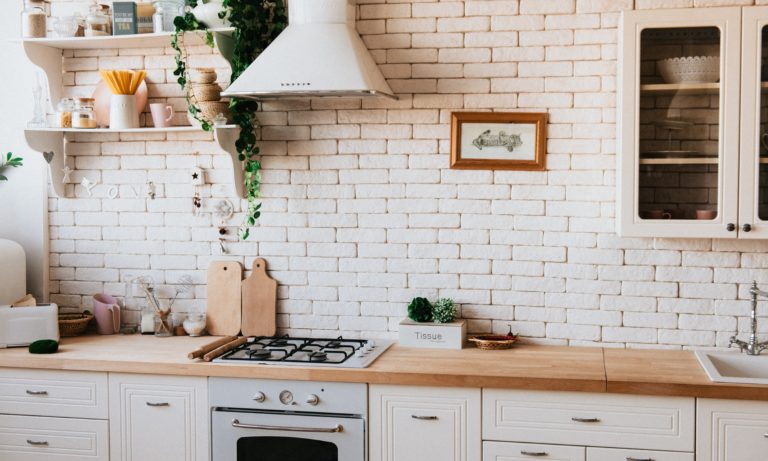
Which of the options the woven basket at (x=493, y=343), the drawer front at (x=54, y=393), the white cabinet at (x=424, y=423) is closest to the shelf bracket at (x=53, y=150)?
the drawer front at (x=54, y=393)

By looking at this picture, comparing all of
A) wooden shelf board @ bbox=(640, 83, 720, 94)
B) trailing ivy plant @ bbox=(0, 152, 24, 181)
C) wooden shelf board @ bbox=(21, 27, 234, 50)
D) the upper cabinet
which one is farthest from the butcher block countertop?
wooden shelf board @ bbox=(21, 27, 234, 50)

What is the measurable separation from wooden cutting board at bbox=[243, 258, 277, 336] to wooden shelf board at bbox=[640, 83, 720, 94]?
184cm

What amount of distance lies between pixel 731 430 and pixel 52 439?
2.68 metres

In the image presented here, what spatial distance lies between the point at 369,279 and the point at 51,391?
1428 mm

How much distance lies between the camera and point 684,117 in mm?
3258

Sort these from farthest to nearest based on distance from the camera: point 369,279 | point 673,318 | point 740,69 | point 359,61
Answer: point 369,279 → point 673,318 → point 359,61 → point 740,69

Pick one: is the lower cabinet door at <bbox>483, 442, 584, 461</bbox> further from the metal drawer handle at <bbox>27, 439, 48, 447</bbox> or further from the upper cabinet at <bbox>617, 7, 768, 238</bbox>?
the metal drawer handle at <bbox>27, 439, 48, 447</bbox>

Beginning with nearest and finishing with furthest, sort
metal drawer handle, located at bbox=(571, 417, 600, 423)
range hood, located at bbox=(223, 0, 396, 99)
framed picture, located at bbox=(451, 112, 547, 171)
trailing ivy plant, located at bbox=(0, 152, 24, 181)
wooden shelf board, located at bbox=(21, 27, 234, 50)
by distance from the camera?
metal drawer handle, located at bbox=(571, 417, 600, 423)
range hood, located at bbox=(223, 0, 396, 99)
framed picture, located at bbox=(451, 112, 547, 171)
wooden shelf board, located at bbox=(21, 27, 234, 50)
trailing ivy plant, located at bbox=(0, 152, 24, 181)

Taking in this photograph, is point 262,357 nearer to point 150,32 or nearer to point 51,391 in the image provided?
point 51,391

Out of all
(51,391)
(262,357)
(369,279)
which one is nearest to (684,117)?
(369,279)

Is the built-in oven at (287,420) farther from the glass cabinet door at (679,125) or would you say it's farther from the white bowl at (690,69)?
the white bowl at (690,69)

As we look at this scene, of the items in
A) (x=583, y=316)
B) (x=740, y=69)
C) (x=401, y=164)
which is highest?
(x=740, y=69)

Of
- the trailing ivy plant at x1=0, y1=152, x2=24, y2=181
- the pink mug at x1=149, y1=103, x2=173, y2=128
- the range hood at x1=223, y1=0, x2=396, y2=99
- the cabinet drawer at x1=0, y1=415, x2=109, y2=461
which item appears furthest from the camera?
the trailing ivy plant at x1=0, y1=152, x2=24, y2=181

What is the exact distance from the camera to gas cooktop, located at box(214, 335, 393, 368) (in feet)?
11.1
